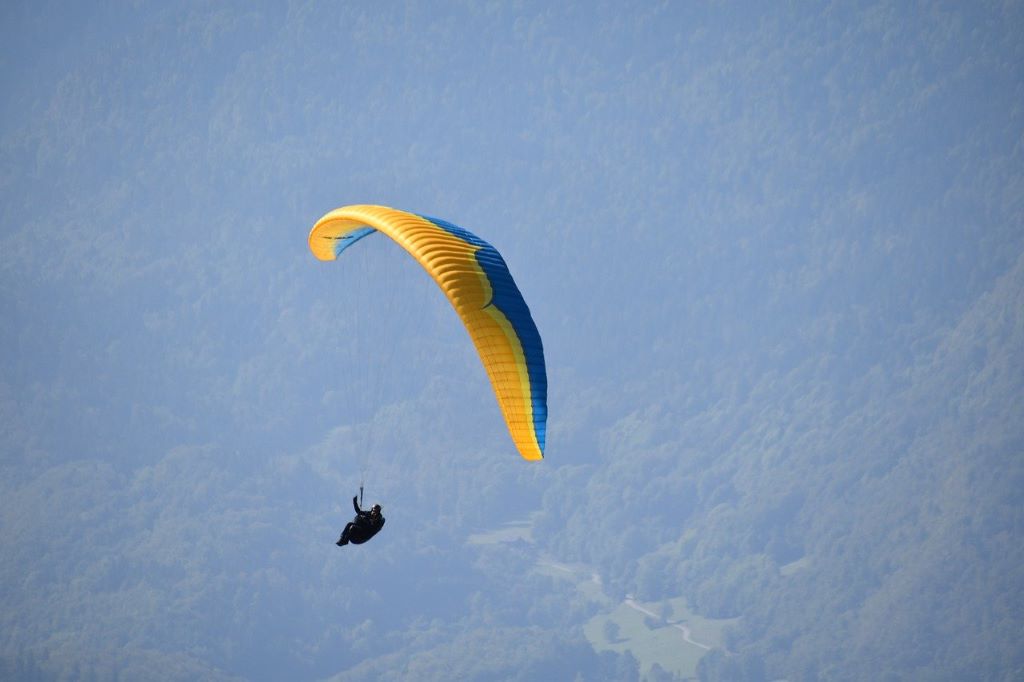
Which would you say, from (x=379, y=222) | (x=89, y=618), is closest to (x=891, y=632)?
(x=89, y=618)

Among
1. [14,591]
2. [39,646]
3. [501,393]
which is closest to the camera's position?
[501,393]

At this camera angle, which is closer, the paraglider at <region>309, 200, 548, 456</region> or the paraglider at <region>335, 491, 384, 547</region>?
the paraglider at <region>309, 200, 548, 456</region>

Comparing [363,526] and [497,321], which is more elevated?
[497,321]

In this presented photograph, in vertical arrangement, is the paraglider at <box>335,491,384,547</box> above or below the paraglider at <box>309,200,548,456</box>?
below

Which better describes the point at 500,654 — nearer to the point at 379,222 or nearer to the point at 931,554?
the point at 931,554

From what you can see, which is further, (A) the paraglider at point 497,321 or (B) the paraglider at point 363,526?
(B) the paraglider at point 363,526

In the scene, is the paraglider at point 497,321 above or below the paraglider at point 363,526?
above

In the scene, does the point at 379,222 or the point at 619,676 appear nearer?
the point at 379,222

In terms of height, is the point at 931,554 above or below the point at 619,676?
above
